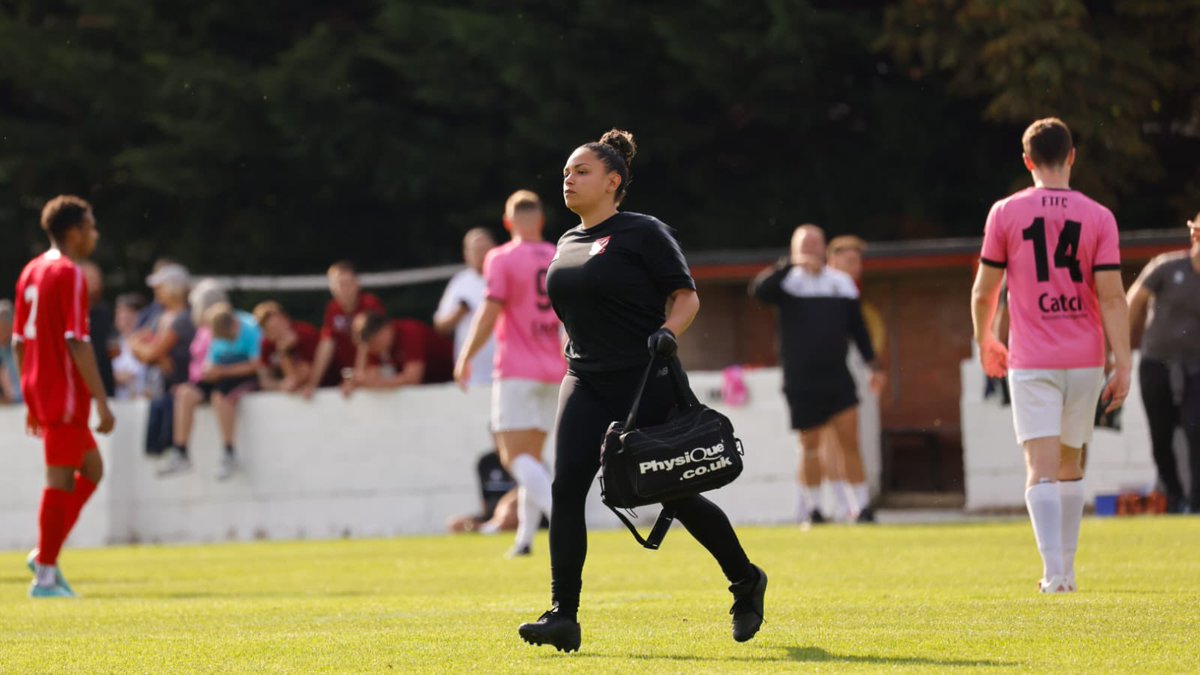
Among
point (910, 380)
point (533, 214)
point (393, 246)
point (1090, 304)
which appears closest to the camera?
point (1090, 304)

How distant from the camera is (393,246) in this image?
3216 centimetres

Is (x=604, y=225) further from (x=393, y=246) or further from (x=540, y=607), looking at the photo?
(x=393, y=246)

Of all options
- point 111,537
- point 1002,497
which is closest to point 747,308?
point 1002,497

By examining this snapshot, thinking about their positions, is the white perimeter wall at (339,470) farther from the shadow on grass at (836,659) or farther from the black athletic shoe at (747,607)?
the shadow on grass at (836,659)

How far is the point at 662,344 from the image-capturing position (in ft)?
24.3

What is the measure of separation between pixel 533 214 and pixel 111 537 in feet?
26.5

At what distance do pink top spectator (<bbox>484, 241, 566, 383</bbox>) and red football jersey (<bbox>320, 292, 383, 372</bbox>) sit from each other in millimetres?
6214

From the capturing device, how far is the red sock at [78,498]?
11906mm

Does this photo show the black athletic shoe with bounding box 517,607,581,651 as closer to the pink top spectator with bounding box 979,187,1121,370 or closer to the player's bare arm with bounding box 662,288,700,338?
the player's bare arm with bounding box 662,288,700,338

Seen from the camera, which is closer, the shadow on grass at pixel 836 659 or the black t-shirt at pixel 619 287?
the shadow on grass at pixel 836 659

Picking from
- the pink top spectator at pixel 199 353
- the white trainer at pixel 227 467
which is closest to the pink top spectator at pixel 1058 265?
the white trainer at pixel 227 467

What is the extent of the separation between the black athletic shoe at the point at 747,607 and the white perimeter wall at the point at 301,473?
11.3 m

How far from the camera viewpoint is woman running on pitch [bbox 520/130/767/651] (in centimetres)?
777

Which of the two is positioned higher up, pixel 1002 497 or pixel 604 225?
pixel 604 225
